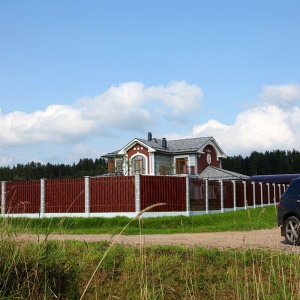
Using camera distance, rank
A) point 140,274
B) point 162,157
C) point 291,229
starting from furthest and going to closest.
Result: point 162,157, point 291,229, point 140,274

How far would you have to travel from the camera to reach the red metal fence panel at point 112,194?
77.9 feet

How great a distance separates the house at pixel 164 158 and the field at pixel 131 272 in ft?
113

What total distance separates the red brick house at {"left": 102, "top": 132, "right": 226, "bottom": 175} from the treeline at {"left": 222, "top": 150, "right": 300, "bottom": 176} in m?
68.5

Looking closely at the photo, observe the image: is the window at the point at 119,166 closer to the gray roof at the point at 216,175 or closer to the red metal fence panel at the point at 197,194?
the gray roof at the point at 216,175

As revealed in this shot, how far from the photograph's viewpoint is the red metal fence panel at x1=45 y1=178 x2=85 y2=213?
25172mm

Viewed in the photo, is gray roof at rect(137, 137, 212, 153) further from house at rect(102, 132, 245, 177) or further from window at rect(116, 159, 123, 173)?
window at rect(116, 159, 123, 173)

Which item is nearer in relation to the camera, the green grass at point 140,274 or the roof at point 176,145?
the green grass at point 140,274

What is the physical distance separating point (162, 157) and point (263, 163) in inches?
3090

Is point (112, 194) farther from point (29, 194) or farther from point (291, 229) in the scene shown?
point (291, 229)

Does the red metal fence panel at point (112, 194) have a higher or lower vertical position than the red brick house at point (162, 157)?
lower

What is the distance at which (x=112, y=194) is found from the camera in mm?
24203

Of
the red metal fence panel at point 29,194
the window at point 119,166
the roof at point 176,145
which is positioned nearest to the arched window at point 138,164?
the window at point 119,166

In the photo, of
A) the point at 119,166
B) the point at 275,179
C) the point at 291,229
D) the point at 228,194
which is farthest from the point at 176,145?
the point at 291,229

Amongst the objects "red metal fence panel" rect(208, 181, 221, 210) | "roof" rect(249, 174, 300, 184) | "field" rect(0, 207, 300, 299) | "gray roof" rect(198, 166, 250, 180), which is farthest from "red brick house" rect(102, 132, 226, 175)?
"field" rect(0, 207, 300, 299)
